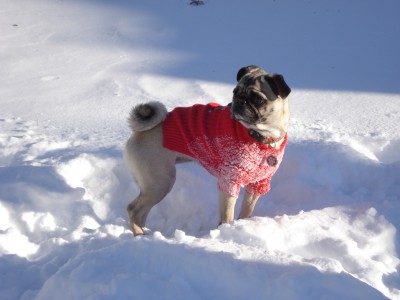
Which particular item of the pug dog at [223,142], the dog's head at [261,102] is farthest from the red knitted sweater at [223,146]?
the dog's head at [261,102]

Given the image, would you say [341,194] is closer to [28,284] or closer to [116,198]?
[116,198]

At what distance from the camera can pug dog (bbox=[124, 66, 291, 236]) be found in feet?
8.80

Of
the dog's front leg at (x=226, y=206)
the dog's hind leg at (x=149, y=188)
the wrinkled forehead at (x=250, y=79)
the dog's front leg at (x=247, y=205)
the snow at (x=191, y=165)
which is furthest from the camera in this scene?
the dog's front leg at (x=247, y=205)

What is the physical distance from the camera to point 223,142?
9.28ft

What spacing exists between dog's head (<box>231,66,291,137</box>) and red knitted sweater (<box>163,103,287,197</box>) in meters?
0.12

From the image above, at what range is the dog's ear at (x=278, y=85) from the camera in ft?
8.48

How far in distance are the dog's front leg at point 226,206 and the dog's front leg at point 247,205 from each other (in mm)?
229

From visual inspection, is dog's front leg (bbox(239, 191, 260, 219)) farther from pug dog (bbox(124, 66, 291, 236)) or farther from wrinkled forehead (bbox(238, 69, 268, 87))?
wrinkled forehead (bbox(238, 69, 268, 87))

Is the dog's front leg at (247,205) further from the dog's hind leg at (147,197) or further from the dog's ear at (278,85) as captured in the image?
the dog's ear at (278,85)

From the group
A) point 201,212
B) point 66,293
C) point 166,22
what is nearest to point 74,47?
point 166,22

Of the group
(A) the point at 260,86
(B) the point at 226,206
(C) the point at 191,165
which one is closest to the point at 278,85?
(A) the point at 260,86

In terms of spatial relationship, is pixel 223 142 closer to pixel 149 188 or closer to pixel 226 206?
pixel 226 206

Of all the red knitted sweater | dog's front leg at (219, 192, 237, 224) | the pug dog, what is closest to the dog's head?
the pug dog

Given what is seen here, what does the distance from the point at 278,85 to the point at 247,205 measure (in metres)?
1.00
